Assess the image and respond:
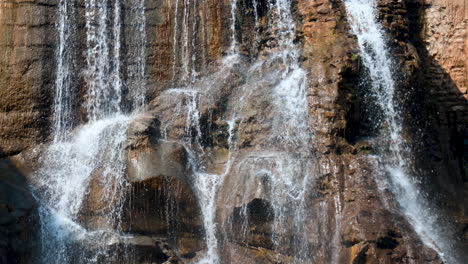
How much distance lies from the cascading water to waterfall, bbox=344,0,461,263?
4053mm

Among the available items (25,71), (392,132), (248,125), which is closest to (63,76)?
(25,71)

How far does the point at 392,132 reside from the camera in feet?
34.1

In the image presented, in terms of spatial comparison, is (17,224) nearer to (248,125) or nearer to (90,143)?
(90,143)

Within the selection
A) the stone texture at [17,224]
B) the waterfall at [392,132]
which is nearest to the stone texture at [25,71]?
the stone texture at [17,224]

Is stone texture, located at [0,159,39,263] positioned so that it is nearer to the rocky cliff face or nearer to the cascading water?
the rocky cliff face

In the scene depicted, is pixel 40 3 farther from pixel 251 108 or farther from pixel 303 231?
pixel 303 231

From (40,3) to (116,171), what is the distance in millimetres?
4023

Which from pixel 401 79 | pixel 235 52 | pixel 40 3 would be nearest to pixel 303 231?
pixel 401 79

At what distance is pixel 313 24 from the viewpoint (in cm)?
1130

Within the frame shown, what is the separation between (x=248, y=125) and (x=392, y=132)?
2372 millimetres

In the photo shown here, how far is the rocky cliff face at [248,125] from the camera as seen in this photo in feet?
28.8

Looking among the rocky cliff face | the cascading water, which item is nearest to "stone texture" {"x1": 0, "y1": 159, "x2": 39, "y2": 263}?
the rocky cliff face

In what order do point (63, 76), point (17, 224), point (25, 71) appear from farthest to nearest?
1. point (63, 76)
2. point (25, 71)
3. point (17, 224)

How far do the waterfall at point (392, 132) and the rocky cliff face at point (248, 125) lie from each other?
0.24m
